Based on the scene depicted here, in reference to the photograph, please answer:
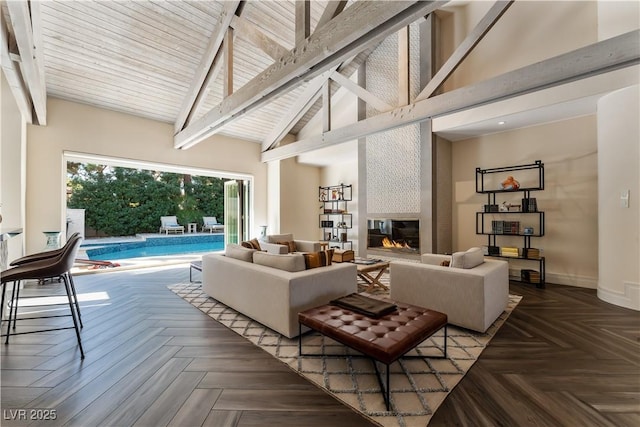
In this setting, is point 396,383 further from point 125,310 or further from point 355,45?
point 125,310

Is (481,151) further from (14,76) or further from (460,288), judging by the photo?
(14,76)

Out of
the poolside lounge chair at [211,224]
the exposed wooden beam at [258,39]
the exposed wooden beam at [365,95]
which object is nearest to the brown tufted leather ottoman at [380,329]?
the exposed wooden beam at [258,39]

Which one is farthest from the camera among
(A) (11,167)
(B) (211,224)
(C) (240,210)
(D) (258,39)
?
(B) (211,224)

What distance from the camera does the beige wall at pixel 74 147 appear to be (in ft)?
14.9

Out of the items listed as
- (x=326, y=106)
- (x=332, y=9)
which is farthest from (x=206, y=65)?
(x=332, y=9)

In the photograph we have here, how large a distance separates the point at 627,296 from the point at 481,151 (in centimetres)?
296

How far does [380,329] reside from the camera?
1.82 metres

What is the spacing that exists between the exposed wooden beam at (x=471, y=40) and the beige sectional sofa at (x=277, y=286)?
2.76 m

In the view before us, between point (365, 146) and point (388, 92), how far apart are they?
1191 millimetres

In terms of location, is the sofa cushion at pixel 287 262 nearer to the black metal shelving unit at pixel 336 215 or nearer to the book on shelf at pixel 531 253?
the book on shelf at pixel 531 253

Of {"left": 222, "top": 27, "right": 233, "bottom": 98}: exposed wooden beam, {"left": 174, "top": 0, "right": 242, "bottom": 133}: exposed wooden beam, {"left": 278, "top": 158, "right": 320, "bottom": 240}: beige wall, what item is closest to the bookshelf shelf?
{"left": 278, "top": 158, "right": 320, "bottom": 240}: beige wall

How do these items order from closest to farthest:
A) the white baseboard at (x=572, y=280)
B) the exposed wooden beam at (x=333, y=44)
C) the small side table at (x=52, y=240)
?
the exposed wooden beam at (x=333, y=44), the white baseboard at (x=572, y=280), the small side table at (x=52, y=240)

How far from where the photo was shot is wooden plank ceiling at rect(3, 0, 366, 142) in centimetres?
392

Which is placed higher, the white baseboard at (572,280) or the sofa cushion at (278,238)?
the sofa cushion at (278,238)
